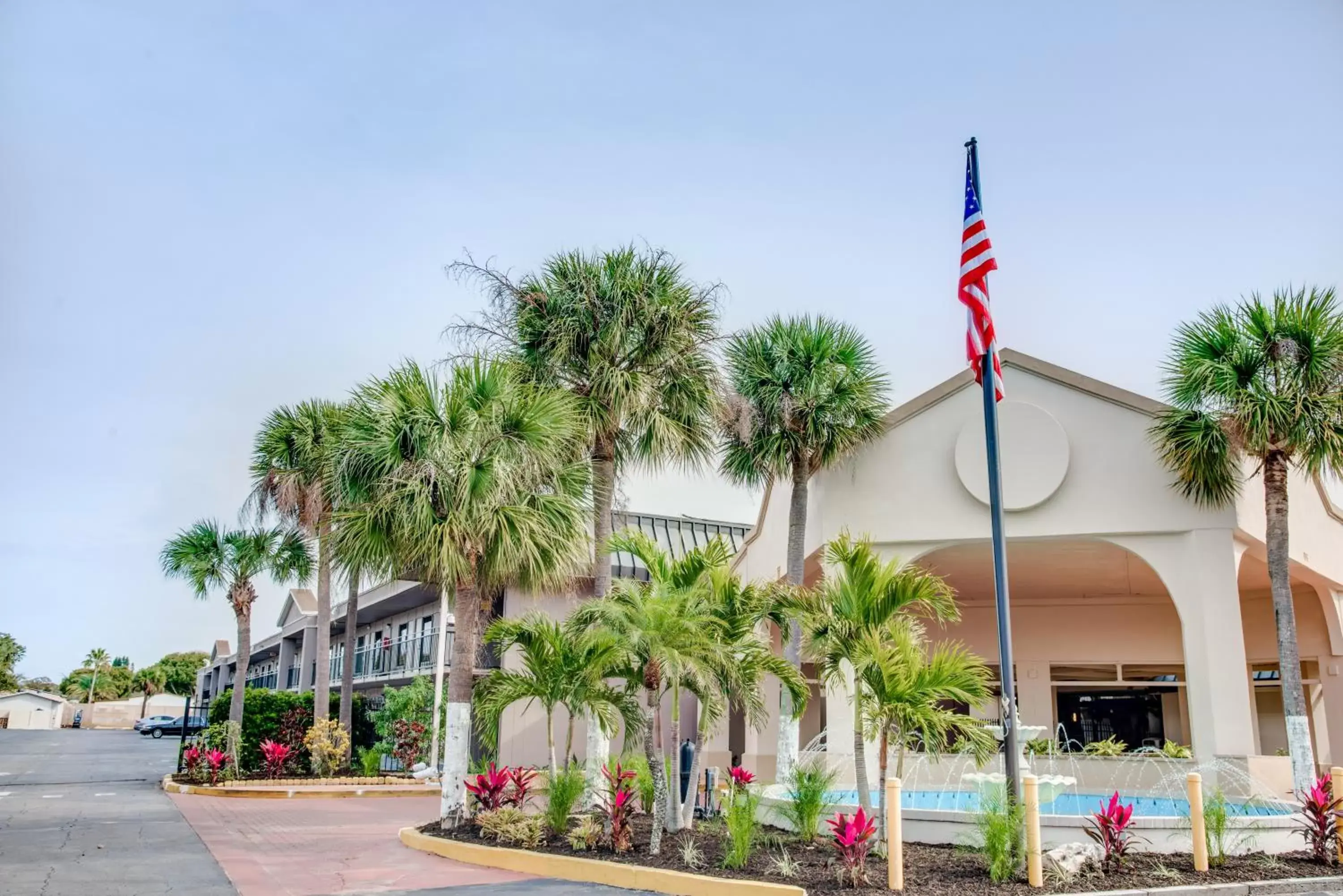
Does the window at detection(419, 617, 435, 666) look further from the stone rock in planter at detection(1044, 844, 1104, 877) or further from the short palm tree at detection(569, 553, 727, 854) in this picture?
the stone rock in planter at detection(1044, 844, 1104, 877)

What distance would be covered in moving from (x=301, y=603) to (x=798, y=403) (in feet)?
112

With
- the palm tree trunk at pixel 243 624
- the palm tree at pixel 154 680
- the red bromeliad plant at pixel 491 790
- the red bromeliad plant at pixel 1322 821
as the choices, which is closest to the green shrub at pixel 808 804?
the red bromeliad plant at pixel 491 790

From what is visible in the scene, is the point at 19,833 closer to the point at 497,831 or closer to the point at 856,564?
the point at 497,831

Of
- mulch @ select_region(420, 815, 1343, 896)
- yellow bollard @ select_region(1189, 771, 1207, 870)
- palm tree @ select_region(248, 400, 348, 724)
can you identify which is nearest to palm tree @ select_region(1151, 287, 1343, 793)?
mulch @ select_region(420, 815, 1343, 896)

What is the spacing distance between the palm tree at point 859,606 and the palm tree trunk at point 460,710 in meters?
5.28

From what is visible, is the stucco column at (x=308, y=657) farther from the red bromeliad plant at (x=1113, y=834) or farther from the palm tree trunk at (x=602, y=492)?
the red bromeliad plant at (x=1113, y=834)

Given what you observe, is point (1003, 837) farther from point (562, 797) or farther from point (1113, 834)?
point (562, 797)

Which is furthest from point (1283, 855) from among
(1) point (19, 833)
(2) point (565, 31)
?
(1) point (19, 833)

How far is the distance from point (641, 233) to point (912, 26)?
5.46m

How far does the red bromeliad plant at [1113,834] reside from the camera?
1105 centimetres

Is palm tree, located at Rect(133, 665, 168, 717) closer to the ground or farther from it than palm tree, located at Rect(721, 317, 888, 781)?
closer to the ground

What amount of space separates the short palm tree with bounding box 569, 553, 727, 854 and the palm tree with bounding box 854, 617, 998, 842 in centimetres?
187

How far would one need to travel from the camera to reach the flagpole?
1102 cm

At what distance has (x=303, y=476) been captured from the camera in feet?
84.9
